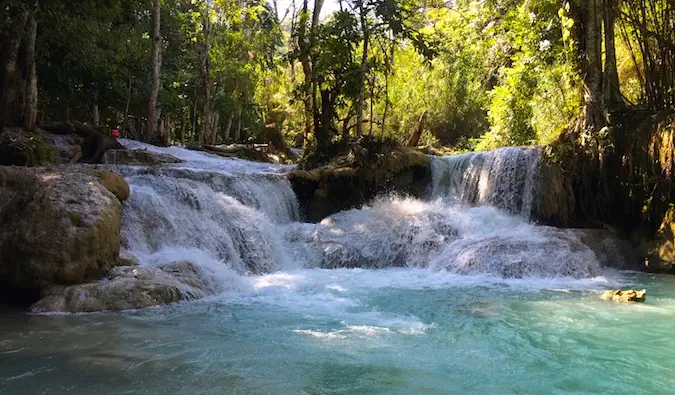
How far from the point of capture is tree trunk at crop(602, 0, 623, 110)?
11492 mm

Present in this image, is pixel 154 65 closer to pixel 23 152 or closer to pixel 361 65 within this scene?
pixel 361 65

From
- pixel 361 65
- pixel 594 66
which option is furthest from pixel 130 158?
pixel 594 66

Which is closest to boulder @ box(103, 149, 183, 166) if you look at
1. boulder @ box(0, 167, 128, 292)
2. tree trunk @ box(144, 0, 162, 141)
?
tree trunk @ box(144, 0, 162, 141)

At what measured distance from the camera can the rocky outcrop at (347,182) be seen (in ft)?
44.1

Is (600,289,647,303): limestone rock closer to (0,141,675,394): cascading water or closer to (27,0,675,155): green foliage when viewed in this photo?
(0,141,675,394): cascading water

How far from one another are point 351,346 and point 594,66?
928 centimetres

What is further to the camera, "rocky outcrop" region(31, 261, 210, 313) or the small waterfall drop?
the small waterfall drop

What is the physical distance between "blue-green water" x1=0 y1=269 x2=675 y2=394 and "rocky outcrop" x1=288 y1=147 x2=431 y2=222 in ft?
→ 20.0

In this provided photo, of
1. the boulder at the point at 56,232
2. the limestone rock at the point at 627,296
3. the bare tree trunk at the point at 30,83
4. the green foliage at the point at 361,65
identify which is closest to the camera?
the boulder at the point at 56,232

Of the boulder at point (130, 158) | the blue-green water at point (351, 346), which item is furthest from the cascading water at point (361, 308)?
the boulder at point (130, 158)

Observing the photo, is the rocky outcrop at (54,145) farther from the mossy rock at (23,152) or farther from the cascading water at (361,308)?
the cascading water at (361,308)

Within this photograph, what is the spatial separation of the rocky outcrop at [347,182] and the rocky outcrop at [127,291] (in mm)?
6353

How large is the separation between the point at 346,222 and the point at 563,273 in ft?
15.3

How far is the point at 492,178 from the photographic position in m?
12.8
